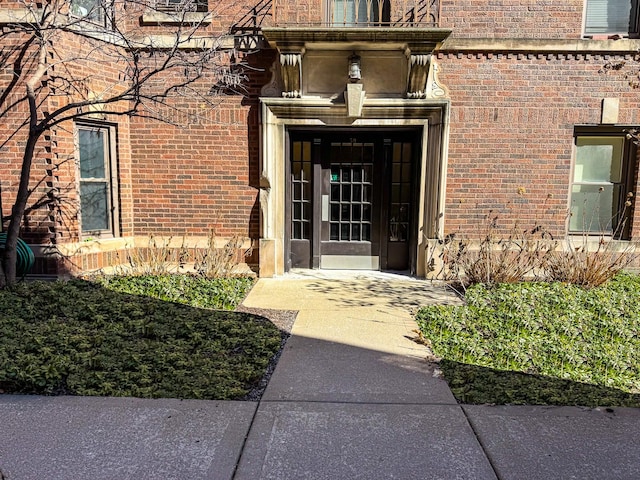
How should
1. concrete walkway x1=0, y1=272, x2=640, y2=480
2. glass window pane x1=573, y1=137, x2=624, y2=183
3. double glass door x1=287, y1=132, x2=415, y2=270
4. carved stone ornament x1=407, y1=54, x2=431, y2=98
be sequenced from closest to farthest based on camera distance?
concrete walkway x1=0, y1=272, x2=640, y2=480, carved stone ornament x1=407, y1=54, x2=431, y2=98, glass window pane x1=573, y1=137, x2=624, y2=183, double glass door x1=287, y1=132, x2=415, y2=270

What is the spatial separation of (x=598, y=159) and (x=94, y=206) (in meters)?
8.22

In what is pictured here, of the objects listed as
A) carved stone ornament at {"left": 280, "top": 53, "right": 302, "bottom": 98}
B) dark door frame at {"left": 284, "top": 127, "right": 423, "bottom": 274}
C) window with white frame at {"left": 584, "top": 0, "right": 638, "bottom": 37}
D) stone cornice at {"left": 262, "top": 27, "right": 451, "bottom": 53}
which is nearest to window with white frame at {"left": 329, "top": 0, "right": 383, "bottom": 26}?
stone cornice at {"left": 262, "top": 27, "right": 451, "bottom": 53}

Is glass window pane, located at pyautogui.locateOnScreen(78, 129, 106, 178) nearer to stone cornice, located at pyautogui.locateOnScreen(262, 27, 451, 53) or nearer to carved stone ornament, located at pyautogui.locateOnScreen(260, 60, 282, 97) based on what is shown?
carved stone ornament, located at pyautogui.locateOnScreen(260, 60, 282, 97)

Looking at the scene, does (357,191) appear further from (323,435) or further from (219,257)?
(323,435)

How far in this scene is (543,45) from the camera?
6980 millimetres

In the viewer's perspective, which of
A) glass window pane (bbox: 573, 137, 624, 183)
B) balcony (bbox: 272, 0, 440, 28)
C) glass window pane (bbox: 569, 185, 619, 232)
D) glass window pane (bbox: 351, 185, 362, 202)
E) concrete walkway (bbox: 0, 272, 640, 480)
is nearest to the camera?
concrete walkway (bbox: 0, 272, 640, 480)

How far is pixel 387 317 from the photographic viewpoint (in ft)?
18.0

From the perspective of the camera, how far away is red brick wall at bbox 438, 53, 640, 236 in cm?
710

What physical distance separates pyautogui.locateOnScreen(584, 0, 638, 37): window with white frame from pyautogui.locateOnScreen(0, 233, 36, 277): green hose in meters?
9.08

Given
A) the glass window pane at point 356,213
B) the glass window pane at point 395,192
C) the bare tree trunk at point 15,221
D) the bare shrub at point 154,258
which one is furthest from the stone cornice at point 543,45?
the bare tree trunk at point 15,221

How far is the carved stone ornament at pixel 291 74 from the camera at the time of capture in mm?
6898

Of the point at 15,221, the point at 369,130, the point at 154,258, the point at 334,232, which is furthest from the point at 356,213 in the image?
the point at 15,221

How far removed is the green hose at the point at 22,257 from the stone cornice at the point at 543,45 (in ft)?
21.9

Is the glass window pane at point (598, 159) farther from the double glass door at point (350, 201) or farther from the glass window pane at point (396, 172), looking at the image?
the glass window pane at point (396, 172)
